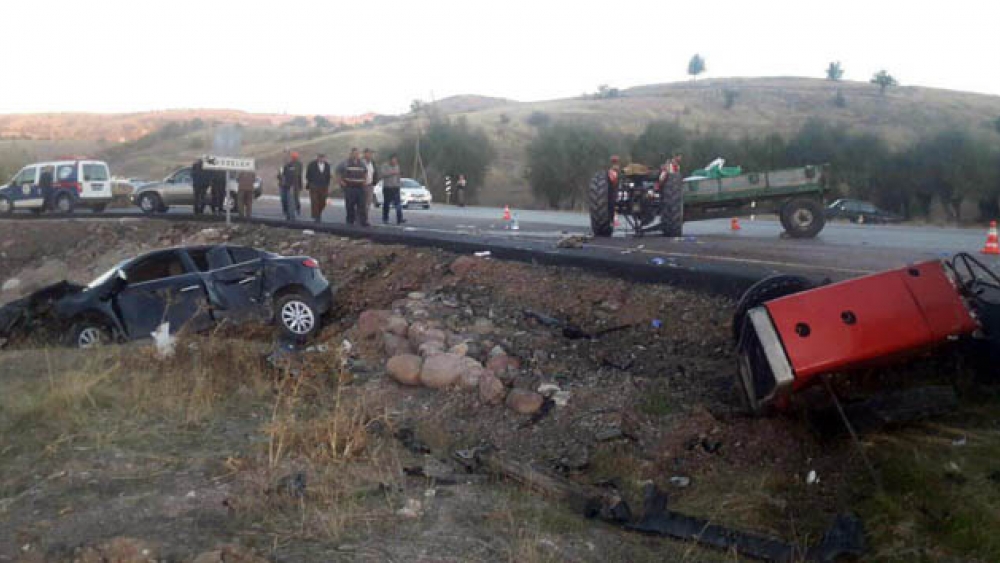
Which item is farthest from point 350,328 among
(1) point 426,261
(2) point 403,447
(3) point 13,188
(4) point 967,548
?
(3) point 13,188

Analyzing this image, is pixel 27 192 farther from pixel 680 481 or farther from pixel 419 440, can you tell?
pixel 680 481

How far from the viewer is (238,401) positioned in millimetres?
8445

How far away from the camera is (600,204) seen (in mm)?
18797

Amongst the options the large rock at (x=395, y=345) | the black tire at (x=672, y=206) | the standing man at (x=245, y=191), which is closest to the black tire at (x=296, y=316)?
the large rock at (x=395, y=345)

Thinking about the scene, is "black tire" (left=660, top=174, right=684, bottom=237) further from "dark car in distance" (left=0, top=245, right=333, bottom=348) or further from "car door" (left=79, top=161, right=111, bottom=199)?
"car door" (left=79, top=161, right=111, bottom=199)

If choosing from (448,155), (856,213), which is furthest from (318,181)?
(448,155)

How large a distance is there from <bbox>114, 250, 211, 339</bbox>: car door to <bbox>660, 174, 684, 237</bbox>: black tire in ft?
31.3

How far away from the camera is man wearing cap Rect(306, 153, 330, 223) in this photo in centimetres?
2144

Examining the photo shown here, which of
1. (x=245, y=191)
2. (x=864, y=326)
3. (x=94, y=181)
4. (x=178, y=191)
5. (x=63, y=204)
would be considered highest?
(x=94, y=181)

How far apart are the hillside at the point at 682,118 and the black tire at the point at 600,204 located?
36.9 m

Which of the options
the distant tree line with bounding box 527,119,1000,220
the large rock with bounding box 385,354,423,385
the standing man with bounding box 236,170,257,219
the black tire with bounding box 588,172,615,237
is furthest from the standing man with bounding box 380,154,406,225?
the distant tree line with bounding box 527,119,1000,220

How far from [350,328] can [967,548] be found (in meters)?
8.26

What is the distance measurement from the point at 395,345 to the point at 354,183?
10.6 m

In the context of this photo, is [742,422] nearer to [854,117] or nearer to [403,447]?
[403,447]
